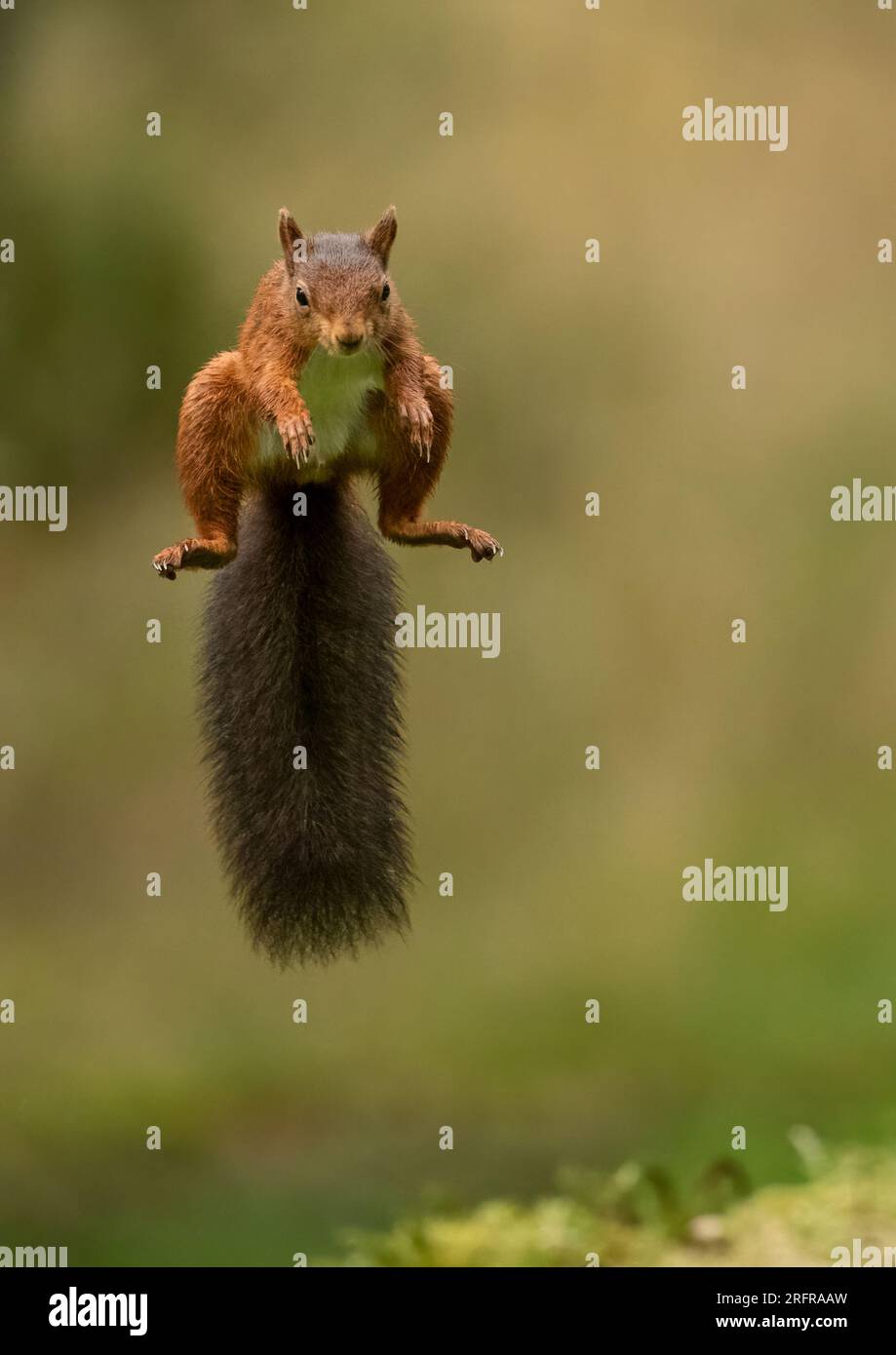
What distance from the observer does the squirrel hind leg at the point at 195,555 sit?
268cm

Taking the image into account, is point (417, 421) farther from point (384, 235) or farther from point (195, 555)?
point (195, 555)

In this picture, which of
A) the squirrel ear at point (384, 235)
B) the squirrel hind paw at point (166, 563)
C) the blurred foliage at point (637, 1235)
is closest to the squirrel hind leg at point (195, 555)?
the squirrel hind paw at point (166, 563)

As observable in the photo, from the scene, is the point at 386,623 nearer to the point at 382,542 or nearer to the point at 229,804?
the point at 382,542

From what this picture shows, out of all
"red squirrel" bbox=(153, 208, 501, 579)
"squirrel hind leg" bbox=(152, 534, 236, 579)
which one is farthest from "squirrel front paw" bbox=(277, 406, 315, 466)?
"squirrel hind leg" bbox=(152, 534, 236, 579)

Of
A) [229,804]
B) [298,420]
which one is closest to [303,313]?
[298,420]

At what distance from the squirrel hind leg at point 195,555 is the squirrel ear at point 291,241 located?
16.5 inches

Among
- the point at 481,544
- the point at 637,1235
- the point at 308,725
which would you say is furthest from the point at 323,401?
the point at 637,1235

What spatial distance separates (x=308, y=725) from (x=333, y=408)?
19.0 inches

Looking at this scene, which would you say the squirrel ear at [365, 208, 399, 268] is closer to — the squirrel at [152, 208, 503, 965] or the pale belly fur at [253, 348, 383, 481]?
the squirrel at [152, 208, 503, 965]

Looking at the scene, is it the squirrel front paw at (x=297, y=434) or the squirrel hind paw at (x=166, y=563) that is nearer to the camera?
the squirrel front paw at (x=297, y=434)

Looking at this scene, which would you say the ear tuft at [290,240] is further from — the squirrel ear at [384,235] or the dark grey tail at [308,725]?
the dark grey tail at [308,725]

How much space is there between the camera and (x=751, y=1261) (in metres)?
3.66

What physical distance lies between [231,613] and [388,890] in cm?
51

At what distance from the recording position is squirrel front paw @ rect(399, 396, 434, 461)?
104 inches
